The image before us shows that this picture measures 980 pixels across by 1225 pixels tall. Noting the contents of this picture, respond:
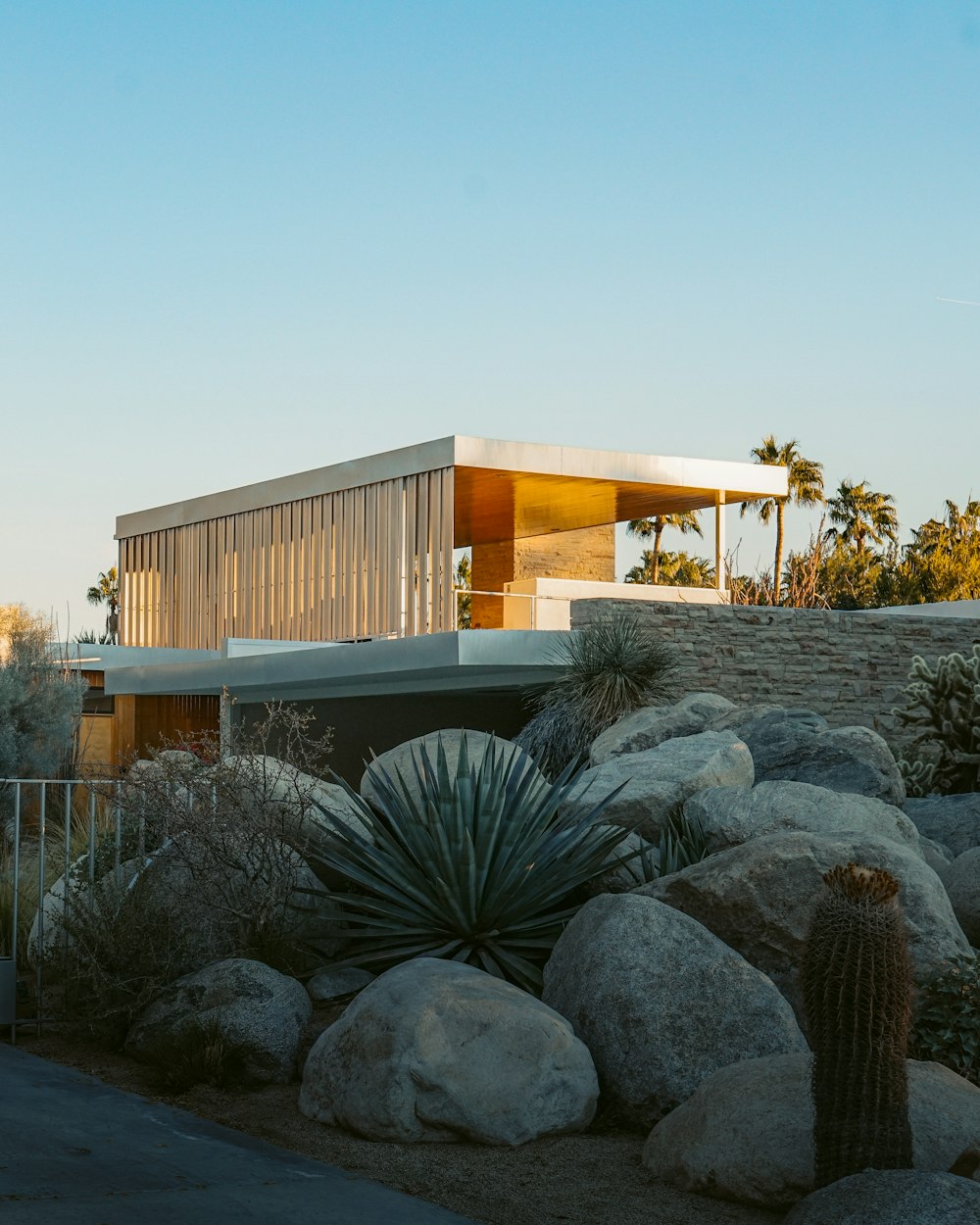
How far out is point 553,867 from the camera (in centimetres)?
889

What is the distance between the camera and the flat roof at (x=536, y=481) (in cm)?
2352

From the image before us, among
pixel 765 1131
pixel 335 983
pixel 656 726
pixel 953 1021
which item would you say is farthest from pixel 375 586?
pixel 765 1131

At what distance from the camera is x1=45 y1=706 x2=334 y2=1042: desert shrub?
8.47 meters

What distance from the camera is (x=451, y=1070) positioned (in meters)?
6.60

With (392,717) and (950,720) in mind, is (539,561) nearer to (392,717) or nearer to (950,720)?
(392,717)

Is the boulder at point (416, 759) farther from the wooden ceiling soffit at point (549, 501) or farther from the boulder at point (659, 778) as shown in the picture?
the wooden ceiling soffit at point (549, 501)

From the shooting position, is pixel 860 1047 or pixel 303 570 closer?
pixel 860 1047

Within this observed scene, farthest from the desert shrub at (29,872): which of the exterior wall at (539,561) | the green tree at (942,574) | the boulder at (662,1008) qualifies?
the green tree at (942,574)

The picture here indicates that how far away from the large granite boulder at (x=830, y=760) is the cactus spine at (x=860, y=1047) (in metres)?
7.07

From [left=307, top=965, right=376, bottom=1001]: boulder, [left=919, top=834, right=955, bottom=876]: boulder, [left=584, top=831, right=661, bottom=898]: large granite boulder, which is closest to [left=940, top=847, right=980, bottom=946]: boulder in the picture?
[left=919, top=834, right=955, bottom=876]: boulder

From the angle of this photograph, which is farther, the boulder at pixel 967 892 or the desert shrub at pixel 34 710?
the desert shrub at pixel 34 710

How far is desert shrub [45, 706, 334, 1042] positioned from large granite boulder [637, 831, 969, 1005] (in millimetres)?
2288

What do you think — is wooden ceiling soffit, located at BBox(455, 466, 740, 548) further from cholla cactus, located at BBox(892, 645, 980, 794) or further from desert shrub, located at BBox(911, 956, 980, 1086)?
desert shrub, located at BBox(911, 956, 980, 1086)

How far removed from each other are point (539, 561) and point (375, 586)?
885cm
